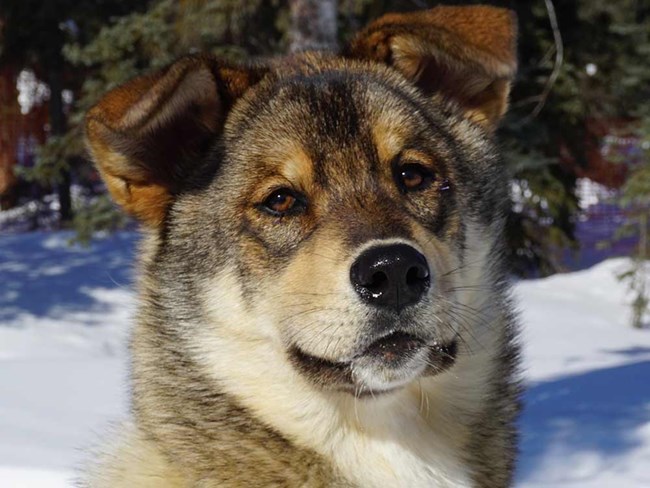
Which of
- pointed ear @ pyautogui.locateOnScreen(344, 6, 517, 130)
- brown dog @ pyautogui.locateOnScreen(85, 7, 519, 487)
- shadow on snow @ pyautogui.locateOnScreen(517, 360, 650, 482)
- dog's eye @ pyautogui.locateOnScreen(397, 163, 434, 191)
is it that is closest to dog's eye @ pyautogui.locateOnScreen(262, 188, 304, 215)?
brown dog @ pyautogui.locateOnScreen(85, 7, 519, 487)

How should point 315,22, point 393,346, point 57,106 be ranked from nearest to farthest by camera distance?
point 393,346 → point 315,22 → point 57,106

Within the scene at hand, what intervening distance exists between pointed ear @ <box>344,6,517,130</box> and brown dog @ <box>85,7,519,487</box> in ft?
→ 0.04

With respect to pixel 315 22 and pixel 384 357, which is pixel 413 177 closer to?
pixel 384 357

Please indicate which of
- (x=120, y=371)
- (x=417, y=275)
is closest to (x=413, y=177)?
(x=417, y=275)

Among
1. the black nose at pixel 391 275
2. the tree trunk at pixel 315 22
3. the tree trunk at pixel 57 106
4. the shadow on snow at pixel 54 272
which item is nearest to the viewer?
the black nose at pixel 391 275

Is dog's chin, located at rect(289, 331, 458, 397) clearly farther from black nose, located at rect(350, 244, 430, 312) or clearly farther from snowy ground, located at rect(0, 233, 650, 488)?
snowy ground, located at rect(0, 233, 650, 488)

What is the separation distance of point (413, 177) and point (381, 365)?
0.67 metres

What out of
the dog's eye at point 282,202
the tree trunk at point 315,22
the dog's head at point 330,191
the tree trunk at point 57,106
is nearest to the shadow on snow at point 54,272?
the tree trunk at point 57,106

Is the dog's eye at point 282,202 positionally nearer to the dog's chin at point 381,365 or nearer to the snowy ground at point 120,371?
the dog's chin at point 381,365

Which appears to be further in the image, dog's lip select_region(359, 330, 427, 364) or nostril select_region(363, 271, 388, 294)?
dog's lip select_region(359, 330, 427, 364)

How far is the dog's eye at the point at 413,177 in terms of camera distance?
3.03 m

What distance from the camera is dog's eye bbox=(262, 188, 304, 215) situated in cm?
296

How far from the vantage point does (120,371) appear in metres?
7.65

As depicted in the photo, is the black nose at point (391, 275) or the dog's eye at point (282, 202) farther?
the dog's eye at point (282, 202)
